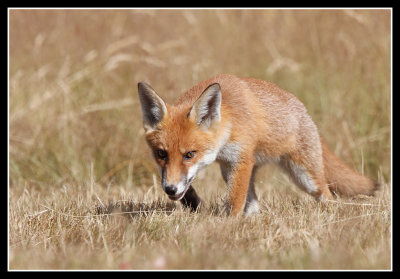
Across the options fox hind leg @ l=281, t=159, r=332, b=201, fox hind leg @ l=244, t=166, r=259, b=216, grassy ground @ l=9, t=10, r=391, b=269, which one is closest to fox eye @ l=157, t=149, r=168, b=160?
grassy ground @ l=9, t=10, r=391, b=269

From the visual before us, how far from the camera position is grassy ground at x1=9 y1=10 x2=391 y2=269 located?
3.94m

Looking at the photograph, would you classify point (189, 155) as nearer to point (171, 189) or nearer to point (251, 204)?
point (171, 189)

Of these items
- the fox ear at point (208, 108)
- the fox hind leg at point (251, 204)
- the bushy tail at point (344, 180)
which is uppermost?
the fox ear at point (208, 108)

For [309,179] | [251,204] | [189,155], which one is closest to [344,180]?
[309,179]

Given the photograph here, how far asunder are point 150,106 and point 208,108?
0.54 meters

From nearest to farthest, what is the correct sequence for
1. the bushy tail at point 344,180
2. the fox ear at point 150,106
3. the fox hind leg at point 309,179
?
the fox ear at point 150,106, the fox hind leg at point 309,179, the bushy tail at point 344,180

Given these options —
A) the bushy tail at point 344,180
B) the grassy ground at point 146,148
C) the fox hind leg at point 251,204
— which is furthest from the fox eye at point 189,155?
the bushy tail at point 344,180

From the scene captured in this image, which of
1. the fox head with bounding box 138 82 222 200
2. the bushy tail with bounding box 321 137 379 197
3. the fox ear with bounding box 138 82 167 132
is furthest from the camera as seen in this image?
the bushy tail with bounding box 321 137 379 197

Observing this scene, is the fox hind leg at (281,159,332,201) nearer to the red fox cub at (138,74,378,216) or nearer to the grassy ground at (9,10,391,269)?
the red fox cub at (138,74,378,216)

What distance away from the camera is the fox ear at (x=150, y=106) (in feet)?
15.3

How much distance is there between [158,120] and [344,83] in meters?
4.80

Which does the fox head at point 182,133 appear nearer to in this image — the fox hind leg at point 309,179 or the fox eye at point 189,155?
the fox eye at point 189,155

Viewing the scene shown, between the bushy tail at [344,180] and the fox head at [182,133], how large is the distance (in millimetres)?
1763

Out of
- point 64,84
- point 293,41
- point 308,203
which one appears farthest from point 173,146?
point 293,41
